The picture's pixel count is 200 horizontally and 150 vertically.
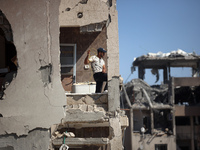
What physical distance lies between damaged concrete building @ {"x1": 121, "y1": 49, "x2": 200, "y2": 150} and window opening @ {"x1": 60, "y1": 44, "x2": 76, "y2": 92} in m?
13.9

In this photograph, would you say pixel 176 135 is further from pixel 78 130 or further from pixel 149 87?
pixel 78 130

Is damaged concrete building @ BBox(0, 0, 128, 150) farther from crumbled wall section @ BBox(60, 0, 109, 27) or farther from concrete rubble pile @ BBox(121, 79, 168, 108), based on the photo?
concrete rubble pile @ BBox(121, 79, 168, 108)

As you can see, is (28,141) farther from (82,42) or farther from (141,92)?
(141,92)

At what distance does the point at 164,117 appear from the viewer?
1075 inches

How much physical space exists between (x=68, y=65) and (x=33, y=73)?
426 centimetres

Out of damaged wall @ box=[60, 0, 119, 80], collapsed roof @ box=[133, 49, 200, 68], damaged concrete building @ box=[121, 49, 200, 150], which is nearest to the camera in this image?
damaged wall @ box=[60, 0, 119, 80]

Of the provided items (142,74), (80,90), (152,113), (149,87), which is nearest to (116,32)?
(80,90)

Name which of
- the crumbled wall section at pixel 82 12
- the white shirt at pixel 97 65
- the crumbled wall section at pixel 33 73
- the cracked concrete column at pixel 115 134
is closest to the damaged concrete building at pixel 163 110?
the white shirt at pixel 97 65

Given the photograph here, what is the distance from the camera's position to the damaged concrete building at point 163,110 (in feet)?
83.5

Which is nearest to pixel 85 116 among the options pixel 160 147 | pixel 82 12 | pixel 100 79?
pixel 100 79

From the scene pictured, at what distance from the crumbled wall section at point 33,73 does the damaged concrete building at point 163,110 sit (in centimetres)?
1795

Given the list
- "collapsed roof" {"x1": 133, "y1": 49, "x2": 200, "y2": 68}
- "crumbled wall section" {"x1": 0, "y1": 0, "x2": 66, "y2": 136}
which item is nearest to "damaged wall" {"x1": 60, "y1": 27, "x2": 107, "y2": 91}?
"crumbled wall section" {"x1": 0, "y1": 0, "x2": 66, "y2": 136}

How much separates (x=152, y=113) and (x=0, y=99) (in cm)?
1994

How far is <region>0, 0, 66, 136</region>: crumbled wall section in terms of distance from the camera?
7.07 metres
